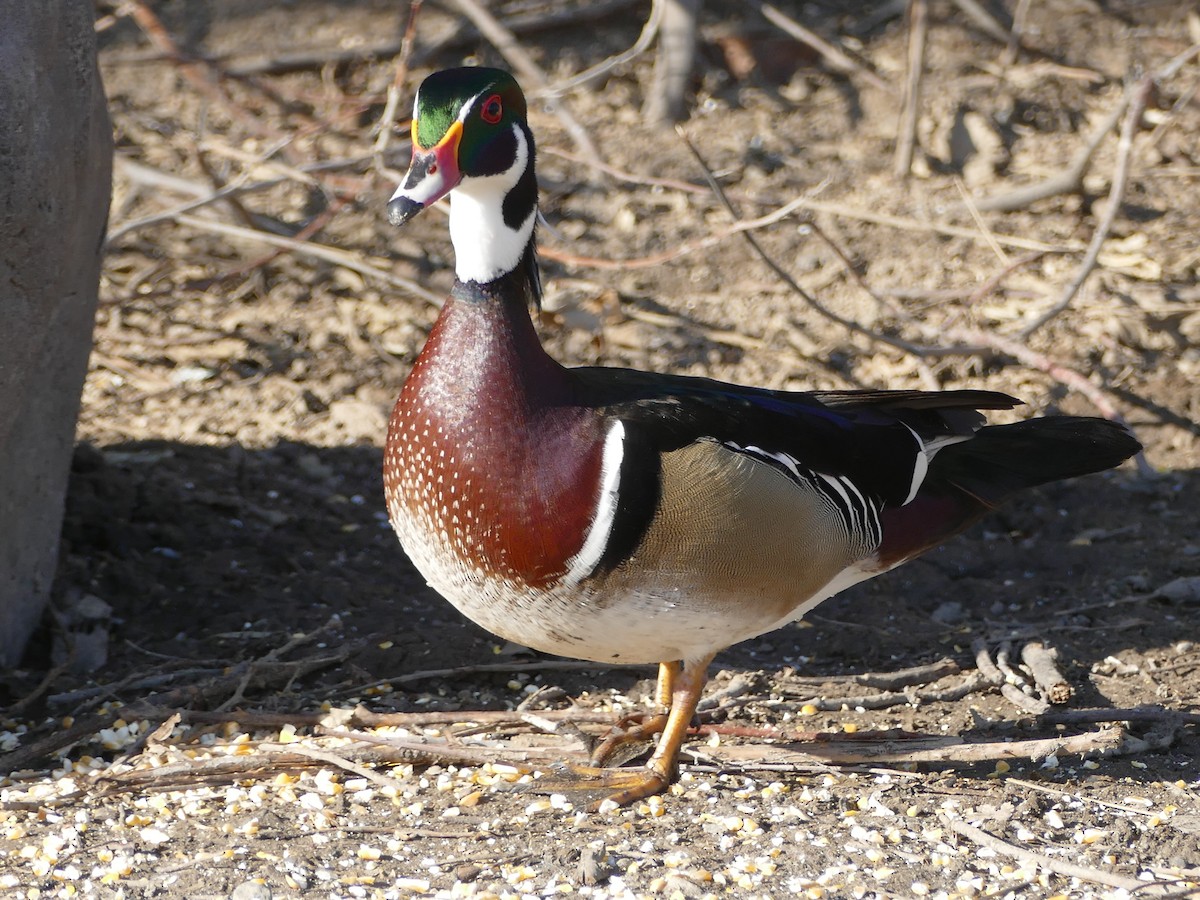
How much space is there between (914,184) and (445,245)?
6.18 feet

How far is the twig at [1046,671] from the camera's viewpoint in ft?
11.4

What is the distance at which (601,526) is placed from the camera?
2.82 meters

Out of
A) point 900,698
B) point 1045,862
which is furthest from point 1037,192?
point 1045,862

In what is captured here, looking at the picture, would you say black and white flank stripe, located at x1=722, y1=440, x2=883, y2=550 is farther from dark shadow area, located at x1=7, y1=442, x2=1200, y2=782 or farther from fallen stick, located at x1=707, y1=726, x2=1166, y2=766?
dark shadow area, located at x1=7, y1=442, x2=1200, y2=782

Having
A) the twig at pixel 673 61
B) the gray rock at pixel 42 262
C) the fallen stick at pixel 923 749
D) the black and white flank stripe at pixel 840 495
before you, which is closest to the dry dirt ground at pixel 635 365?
the fallen stick at pixel 923 749

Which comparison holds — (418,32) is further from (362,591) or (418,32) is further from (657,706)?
(657,706)

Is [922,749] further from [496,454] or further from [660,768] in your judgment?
[496,454]

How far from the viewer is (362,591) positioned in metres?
4.12

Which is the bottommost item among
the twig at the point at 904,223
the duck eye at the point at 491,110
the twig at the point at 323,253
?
the twig at the point at 323,253

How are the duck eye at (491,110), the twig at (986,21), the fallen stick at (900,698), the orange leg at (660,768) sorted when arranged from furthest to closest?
the twig at (986,21)
the fallen stick at (900,698)
the orange leg at (660,768)
the duck eye at (491,110)

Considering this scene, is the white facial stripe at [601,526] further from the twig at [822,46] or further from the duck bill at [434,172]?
the twig at [822,46]

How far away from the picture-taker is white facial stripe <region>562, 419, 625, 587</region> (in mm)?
2816

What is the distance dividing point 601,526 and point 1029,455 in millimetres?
1196

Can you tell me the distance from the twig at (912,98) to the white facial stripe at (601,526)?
11.2 ft
